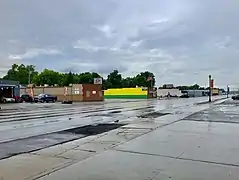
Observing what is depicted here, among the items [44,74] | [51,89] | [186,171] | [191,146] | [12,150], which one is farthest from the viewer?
[44,74]

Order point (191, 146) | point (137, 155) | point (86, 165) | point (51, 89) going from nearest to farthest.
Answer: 1. point (86, 165)
2. point (137, 155)
3. point (191, 146)
4. point (51, 89)

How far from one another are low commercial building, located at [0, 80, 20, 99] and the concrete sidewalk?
171 ft

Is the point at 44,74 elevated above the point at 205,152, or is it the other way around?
the point at 44,74

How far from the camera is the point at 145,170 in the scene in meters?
6.92

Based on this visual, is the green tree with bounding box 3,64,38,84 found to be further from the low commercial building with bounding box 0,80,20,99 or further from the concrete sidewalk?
the concrete sidewalk

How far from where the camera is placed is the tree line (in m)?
139

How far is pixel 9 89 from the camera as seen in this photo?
202 feet

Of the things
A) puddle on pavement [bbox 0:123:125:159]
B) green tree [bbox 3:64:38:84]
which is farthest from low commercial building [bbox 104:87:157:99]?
puddle on pavement [bbox 0:123:125:159]

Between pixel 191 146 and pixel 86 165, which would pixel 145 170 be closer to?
pixel 86 165

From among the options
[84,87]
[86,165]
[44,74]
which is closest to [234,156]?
[86,165]

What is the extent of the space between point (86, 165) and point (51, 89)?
227 ft

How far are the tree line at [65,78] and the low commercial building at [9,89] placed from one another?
2794 inches

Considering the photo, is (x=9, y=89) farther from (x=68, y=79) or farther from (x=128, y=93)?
(x=68, y=79)

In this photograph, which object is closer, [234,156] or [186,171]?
[186,171]
